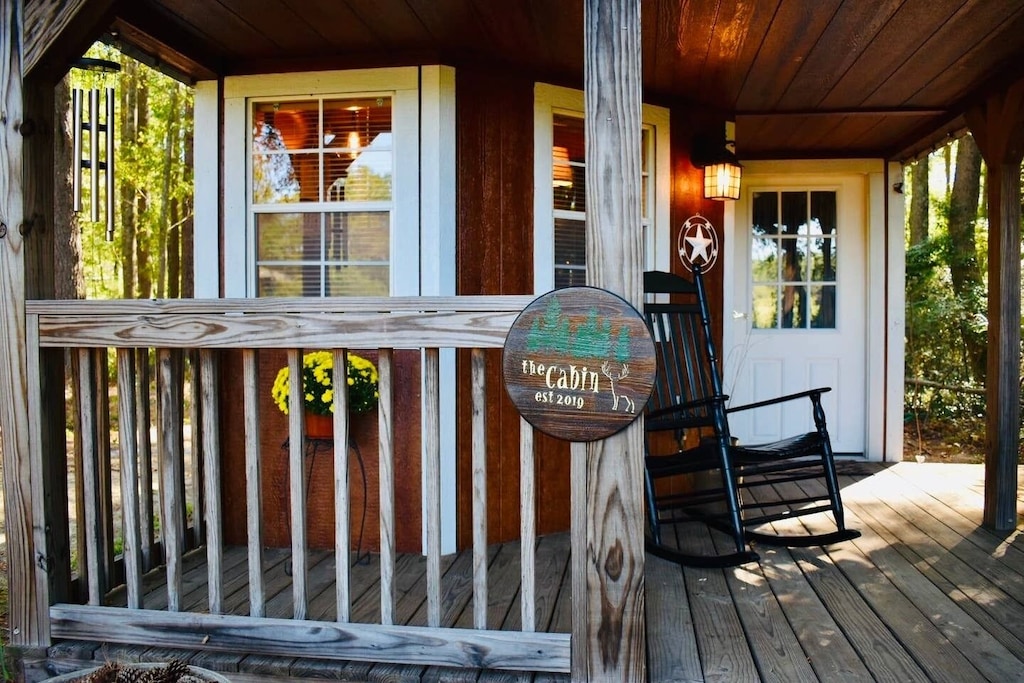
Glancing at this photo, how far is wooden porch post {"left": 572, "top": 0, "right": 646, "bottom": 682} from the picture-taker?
1.83 meters

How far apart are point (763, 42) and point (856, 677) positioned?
2414 millimetres

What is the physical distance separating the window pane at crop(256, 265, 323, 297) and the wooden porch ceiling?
0.86m

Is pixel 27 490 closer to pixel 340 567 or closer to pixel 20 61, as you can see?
pixel 340 567

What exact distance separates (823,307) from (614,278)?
3972mm

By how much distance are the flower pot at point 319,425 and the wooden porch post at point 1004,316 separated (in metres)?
3.01

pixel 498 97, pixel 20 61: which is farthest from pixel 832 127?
pixel 20 61

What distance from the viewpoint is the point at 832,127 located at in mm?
4551

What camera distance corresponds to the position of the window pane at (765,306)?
5305 mm

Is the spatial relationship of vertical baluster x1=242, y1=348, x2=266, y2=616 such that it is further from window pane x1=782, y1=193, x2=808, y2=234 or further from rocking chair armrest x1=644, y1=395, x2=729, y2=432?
window pane x1=782, y1=193, x2=808, y2=234

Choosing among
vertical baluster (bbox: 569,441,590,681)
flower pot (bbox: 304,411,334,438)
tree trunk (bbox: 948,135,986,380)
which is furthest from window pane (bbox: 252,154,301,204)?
tree trunk (bbox: 948,135,986,380)

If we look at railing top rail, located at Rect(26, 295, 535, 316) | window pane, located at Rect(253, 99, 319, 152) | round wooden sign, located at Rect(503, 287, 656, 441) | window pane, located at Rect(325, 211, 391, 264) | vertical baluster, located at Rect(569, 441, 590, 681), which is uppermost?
window pane, located at Rect(253, 99, 319, 152)

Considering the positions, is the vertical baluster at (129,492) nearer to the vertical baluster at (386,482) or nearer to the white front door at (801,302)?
the vertical baluster at (386,482)

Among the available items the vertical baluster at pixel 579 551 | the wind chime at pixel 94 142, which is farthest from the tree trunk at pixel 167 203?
the vertical baluster at pixel 579 551

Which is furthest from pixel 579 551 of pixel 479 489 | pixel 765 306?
pixel 765 306
